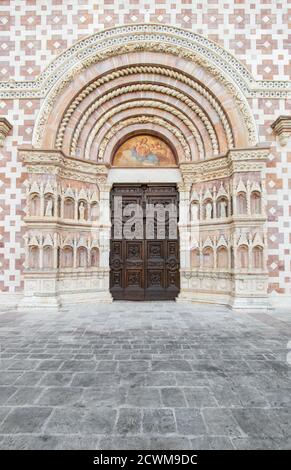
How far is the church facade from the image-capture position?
8.00 meters

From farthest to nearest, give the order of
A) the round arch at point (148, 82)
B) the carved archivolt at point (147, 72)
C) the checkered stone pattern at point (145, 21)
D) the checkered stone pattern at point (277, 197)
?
the checkered stone pattern at point (145, 21) < the carved archivolt at point (147, 72) < the round arch at point (148, 82) < the checkered stone pattern at point (277, 197)

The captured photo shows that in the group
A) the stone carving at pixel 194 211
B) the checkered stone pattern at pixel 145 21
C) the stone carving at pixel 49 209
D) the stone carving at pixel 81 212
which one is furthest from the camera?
the stone carving at pixel 194 211

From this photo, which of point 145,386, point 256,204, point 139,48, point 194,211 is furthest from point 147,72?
point 145,386

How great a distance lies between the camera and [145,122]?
9266 millimetres

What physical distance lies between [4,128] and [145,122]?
4.14 metres

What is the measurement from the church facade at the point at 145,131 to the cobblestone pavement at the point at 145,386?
2.38 metres

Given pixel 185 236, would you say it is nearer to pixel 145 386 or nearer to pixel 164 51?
pixel 164 51

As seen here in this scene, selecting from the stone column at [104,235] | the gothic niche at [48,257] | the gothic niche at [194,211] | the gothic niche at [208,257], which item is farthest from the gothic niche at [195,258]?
the gothic niche at [48,257]

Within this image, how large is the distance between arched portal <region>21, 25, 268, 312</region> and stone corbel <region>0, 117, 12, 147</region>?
802mm

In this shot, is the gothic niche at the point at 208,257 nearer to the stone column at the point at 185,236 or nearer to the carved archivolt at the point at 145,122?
the stone column at the point at 185,236

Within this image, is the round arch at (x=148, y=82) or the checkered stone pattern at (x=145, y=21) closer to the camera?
the round arch at (x=148, y=82)

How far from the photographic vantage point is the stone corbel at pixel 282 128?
7891 mm

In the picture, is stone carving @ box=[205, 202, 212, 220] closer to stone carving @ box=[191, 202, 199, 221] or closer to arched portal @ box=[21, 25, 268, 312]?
arched portal @ box=[21, 25, 268, 312]

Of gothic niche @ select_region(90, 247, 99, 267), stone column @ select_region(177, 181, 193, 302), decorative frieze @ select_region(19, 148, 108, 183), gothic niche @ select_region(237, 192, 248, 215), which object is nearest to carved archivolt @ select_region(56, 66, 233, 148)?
decorative frieze @ select_region(19, 148, 108, 183)
